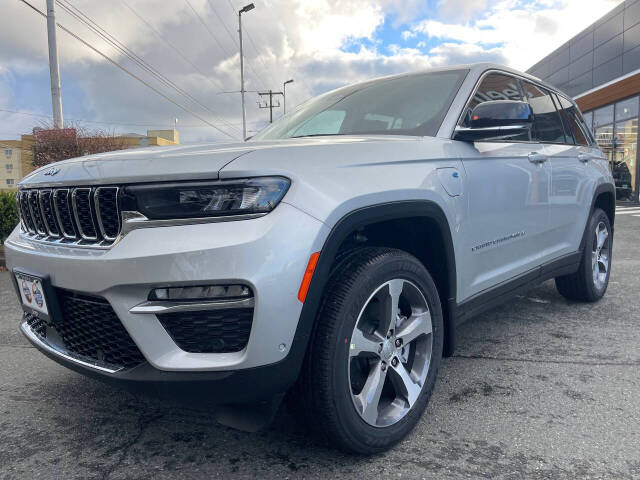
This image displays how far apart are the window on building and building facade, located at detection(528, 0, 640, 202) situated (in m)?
15.3

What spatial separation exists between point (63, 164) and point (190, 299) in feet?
3.22

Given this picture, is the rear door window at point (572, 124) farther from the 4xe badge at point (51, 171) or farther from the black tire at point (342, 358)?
the 4xe badge at point (51, 171)

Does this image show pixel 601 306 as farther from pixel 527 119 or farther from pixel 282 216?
pixel 282 216

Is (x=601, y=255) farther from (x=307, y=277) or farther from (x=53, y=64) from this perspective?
(x=53, y=64)

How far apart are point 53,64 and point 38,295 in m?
13.7

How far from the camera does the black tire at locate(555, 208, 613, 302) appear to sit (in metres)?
4.27

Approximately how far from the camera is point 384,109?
304 centimetres

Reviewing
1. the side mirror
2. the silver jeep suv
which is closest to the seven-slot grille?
the silver jeep suv

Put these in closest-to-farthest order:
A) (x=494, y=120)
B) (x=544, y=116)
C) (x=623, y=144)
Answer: (x=494, y=120) < (x=544, y=116) < (x=623, y=144)

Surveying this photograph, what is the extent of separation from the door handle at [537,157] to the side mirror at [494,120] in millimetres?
616

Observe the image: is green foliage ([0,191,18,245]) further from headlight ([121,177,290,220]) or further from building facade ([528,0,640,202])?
building facade ([528,0,640,202])

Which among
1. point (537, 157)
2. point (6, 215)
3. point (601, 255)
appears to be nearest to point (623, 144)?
point (601, 255)

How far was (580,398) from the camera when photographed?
2.69 meters

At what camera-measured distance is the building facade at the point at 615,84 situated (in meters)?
20.1
